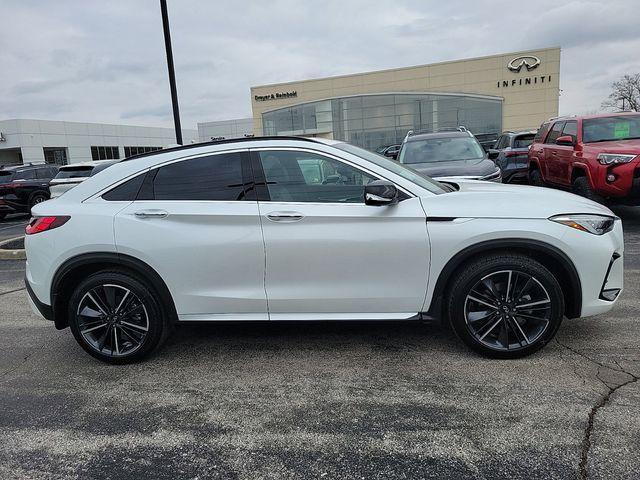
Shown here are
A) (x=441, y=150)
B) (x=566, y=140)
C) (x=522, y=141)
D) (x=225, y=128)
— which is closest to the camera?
(x=566, y=140)

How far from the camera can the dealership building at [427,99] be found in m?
45.7

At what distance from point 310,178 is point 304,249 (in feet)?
1.87

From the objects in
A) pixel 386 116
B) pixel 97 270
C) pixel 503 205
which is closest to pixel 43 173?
pixel 97 270

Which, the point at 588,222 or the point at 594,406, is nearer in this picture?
the point at 594,406

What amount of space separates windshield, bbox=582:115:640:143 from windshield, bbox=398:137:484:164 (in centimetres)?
185

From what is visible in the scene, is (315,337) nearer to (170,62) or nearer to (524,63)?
(170,62)

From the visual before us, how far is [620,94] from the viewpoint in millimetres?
57375

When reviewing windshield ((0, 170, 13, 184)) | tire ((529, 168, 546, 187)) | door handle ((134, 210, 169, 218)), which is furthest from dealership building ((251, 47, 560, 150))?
door handle ((134, 210, 169, 218))

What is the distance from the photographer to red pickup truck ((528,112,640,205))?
7.62 meters

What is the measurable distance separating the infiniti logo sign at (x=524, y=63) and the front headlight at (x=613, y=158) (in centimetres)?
A: 4294

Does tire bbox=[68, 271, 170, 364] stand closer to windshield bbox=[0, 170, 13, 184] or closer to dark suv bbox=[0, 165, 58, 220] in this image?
dark suv bbox=[0, 165, 58, 220]

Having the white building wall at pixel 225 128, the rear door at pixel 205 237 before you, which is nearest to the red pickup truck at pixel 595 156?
the rear door at pixel 205 237

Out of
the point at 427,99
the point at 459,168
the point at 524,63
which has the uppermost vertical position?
the point at 524,63

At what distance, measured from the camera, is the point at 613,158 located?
7.72 metres
